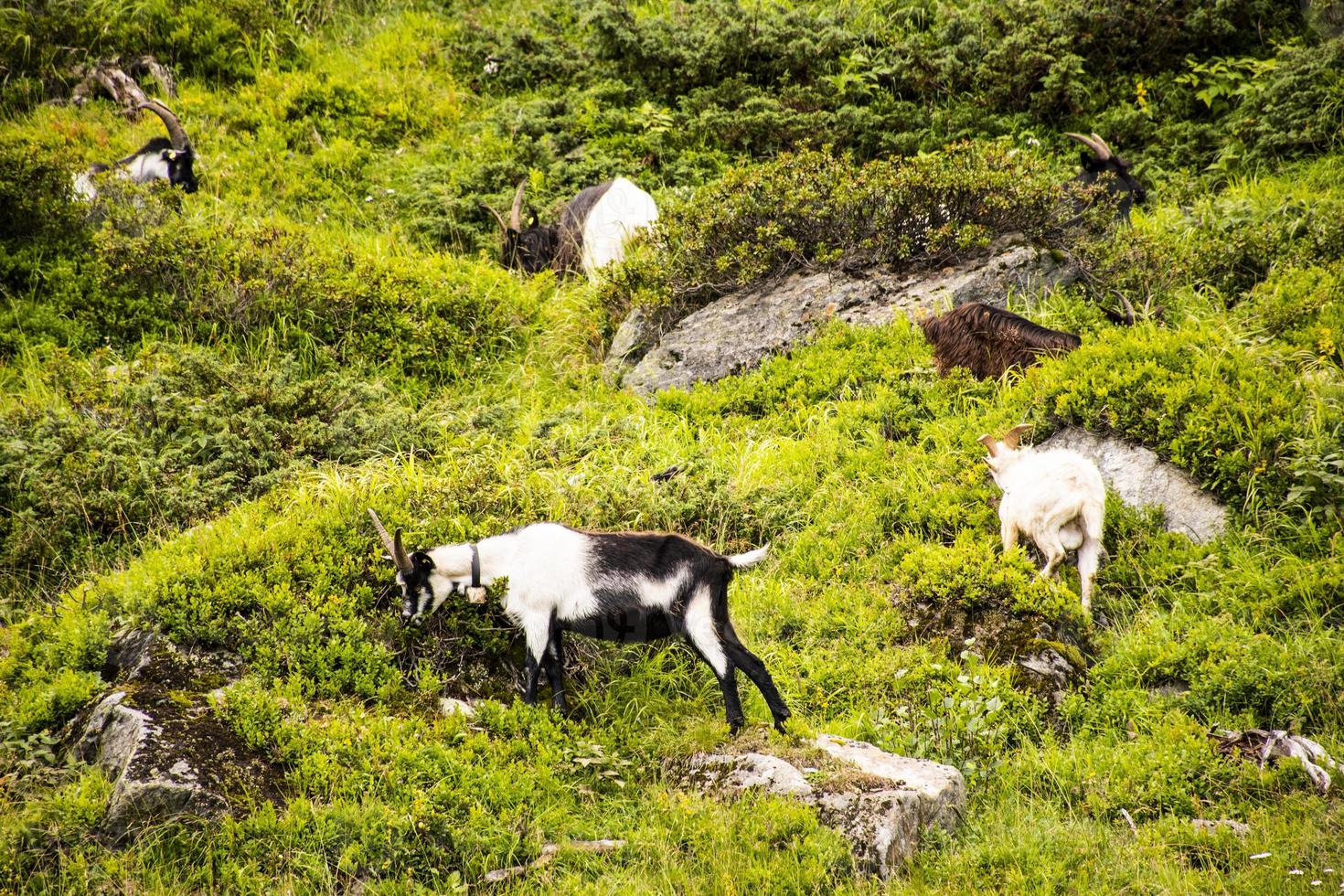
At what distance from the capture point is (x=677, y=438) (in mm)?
7859

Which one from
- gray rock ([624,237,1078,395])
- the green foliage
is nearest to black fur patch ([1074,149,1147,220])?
gray rock ([624,237,1078,395])

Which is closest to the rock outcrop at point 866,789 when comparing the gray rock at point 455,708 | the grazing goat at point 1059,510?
the gray rock at point 455,708

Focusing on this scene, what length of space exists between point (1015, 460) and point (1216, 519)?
1209 millimetres

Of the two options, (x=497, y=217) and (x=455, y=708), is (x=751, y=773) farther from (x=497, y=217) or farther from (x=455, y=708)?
(x=497, y=217)

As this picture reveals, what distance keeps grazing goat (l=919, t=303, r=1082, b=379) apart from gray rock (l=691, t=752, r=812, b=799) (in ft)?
13.8

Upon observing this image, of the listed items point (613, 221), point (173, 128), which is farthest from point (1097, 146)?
point (173, 128)

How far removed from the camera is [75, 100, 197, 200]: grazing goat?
433 inches

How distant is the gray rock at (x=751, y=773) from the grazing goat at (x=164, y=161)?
9.09m

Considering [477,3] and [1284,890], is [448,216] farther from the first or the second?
[1284,890]

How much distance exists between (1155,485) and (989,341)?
6.05 ft

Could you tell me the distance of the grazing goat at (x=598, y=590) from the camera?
193 inches

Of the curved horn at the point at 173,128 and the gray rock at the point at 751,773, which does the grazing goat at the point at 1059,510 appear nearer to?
the gray rock at the point at 751,773

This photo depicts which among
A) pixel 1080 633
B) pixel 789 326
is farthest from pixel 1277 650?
pixel 789 326

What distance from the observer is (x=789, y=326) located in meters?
8.87
